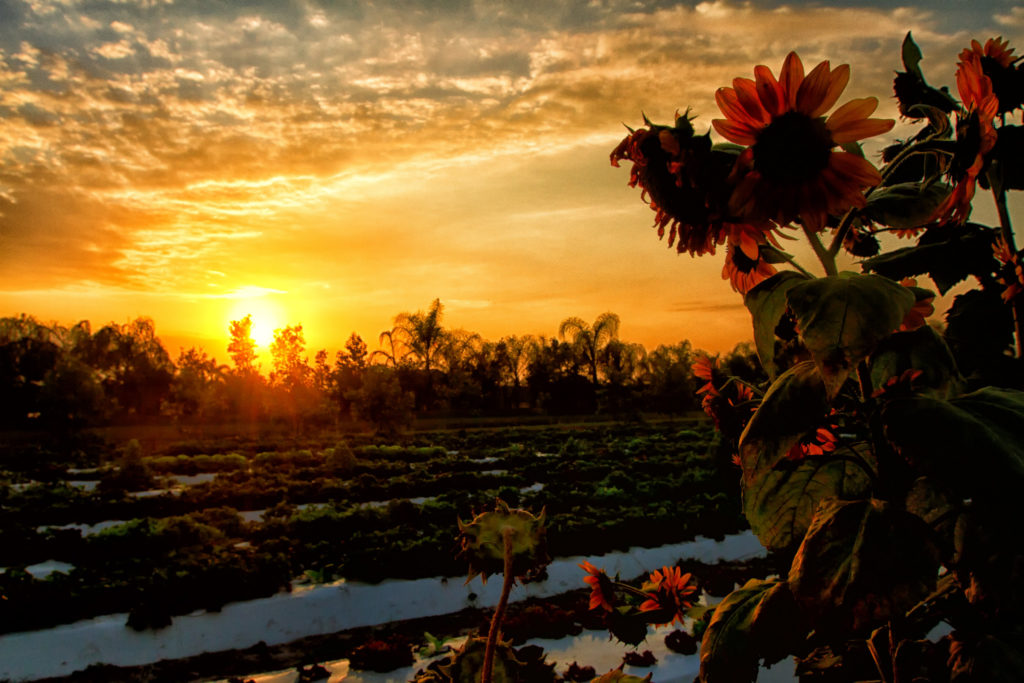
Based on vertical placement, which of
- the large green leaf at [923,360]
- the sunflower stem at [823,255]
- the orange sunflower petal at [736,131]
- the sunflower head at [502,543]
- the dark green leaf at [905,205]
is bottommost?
the sunflower head at [502,543]

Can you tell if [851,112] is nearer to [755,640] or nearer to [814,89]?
[814,89]

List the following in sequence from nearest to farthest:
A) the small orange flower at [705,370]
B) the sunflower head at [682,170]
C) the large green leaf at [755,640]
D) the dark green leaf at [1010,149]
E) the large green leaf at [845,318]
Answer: the large green leaf at [845,318], the sunflower head at [682,170], the dark green leaf at [1010,149], the large green leaf at [755,640], the small orange flower at [705,370]

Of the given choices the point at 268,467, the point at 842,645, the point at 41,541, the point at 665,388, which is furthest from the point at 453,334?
the point at 842,645

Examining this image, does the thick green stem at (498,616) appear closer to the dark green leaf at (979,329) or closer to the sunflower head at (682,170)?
the sunflower head at (682,170)

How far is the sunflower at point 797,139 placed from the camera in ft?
2.79

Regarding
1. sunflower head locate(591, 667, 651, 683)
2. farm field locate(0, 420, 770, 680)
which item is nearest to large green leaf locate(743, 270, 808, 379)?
sunflower head locate(591, 667, 651, 683)

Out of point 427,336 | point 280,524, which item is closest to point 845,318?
point 280,524

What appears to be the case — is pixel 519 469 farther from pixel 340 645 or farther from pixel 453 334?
pixel 453 334

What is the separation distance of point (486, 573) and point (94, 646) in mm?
7096

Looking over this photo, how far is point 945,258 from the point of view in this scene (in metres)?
1.14

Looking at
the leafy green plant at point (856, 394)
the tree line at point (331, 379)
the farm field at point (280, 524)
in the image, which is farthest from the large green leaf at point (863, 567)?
the tree line at point (331, 379)

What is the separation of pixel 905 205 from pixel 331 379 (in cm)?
3487

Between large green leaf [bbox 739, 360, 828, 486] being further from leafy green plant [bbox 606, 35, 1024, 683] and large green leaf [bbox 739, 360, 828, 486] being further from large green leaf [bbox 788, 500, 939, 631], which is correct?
large green leaf [bbox 788, 500, 939, 631]

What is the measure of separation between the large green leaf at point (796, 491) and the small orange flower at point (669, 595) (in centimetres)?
75
